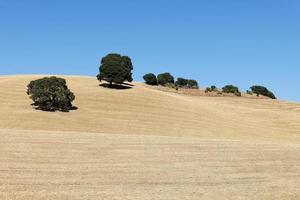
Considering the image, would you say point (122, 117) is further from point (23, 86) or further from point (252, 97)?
point (252, 97)

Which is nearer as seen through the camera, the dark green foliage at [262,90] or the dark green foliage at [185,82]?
the dark green foliage at [262,90]

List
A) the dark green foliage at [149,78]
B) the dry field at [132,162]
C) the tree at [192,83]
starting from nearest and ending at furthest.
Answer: the dry field at [132,162] < the dark green foliage at [149,78] < the tree at [192,83]

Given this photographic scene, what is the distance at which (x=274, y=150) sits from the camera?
4156 cm

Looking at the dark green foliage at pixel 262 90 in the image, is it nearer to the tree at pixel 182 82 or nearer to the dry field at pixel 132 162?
the tree at pixel 182 82

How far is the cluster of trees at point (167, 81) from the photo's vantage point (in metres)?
123

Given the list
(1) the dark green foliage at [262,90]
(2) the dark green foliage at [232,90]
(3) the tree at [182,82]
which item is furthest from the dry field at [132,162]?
(3) the tree at [182,82]

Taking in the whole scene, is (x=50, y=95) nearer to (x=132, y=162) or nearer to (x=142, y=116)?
(x=142, y=116)

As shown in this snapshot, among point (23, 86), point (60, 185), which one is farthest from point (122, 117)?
point (60, 185)

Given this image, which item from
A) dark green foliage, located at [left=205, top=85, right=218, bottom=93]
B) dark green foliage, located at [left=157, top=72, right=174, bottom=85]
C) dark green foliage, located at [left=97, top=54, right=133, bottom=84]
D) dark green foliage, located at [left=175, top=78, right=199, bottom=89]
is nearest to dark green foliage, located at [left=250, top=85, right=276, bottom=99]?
dark green foliage, located at [left=205, top=85, right=218, bottom=93]

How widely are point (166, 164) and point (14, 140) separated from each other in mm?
9947

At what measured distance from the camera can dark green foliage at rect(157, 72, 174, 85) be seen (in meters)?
127

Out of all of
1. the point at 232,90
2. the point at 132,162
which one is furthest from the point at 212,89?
the point at 132,162

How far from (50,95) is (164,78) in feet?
212

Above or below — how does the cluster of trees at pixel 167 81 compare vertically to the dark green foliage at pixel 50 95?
above
